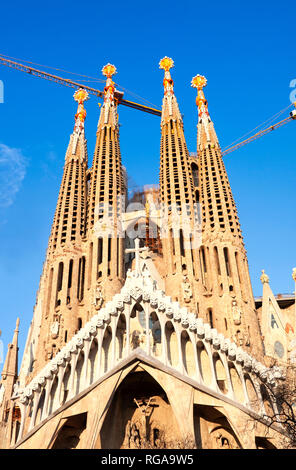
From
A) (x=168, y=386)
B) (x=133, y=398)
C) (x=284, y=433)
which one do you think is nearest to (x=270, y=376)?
(x=284, y=433)

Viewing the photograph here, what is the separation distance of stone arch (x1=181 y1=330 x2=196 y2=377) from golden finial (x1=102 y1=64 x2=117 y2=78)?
26513 mm

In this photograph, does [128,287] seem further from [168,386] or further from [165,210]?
[165,210]

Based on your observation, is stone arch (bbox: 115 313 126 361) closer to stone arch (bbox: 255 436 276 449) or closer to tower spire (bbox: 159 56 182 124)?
stone arch (bbox: 255 436 276 449)

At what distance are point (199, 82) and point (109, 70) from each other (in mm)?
7667

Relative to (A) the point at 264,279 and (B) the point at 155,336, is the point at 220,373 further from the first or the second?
(A) the point at 264,279

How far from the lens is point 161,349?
22516 mm

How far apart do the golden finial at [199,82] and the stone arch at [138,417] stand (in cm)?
2621

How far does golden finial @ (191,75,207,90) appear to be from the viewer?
40.8 metres

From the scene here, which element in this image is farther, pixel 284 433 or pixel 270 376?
pixel 270 376

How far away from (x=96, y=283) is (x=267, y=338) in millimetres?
10198

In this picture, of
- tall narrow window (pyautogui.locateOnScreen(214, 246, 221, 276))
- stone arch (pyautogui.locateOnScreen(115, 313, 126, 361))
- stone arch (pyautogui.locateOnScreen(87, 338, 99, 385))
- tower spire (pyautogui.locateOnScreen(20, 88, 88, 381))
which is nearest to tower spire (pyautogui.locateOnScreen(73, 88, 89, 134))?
tower spire (pyautogui.locateOnScreen(20, 88, 88, 381))

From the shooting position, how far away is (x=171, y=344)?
22906 mm

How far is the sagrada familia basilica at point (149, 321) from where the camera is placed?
20922 millimetres

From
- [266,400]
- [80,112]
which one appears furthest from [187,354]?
[80,112]
